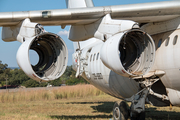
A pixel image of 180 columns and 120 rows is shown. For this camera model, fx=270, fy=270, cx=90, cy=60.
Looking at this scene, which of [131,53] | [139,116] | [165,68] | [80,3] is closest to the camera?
[165,68]

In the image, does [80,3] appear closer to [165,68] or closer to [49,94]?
[165,68]

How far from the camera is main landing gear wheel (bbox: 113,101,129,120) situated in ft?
27.0

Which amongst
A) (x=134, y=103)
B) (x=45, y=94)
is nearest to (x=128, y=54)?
→ (x=134, y=103)

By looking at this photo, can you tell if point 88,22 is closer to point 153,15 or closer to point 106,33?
point 106,33

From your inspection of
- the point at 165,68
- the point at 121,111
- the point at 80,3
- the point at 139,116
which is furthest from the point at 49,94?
the point at 165,68

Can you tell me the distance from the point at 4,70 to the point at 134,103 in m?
46.2

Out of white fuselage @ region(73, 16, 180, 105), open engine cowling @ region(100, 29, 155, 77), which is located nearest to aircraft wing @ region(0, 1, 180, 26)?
white fuselage @ region(73, 16, 180, 105)

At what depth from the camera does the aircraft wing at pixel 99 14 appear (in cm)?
707

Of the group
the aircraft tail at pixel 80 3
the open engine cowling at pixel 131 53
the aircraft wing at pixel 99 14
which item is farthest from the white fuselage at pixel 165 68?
the aircraft tail at pixel 80 3

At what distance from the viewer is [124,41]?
6492 mm

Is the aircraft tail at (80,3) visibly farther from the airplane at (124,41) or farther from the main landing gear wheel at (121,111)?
the main landing gear wheel at (121,111)

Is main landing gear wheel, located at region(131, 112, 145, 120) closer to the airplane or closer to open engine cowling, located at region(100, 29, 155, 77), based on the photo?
the airplane

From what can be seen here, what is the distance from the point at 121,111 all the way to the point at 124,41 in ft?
8.97

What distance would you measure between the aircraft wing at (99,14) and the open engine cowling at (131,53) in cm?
72
